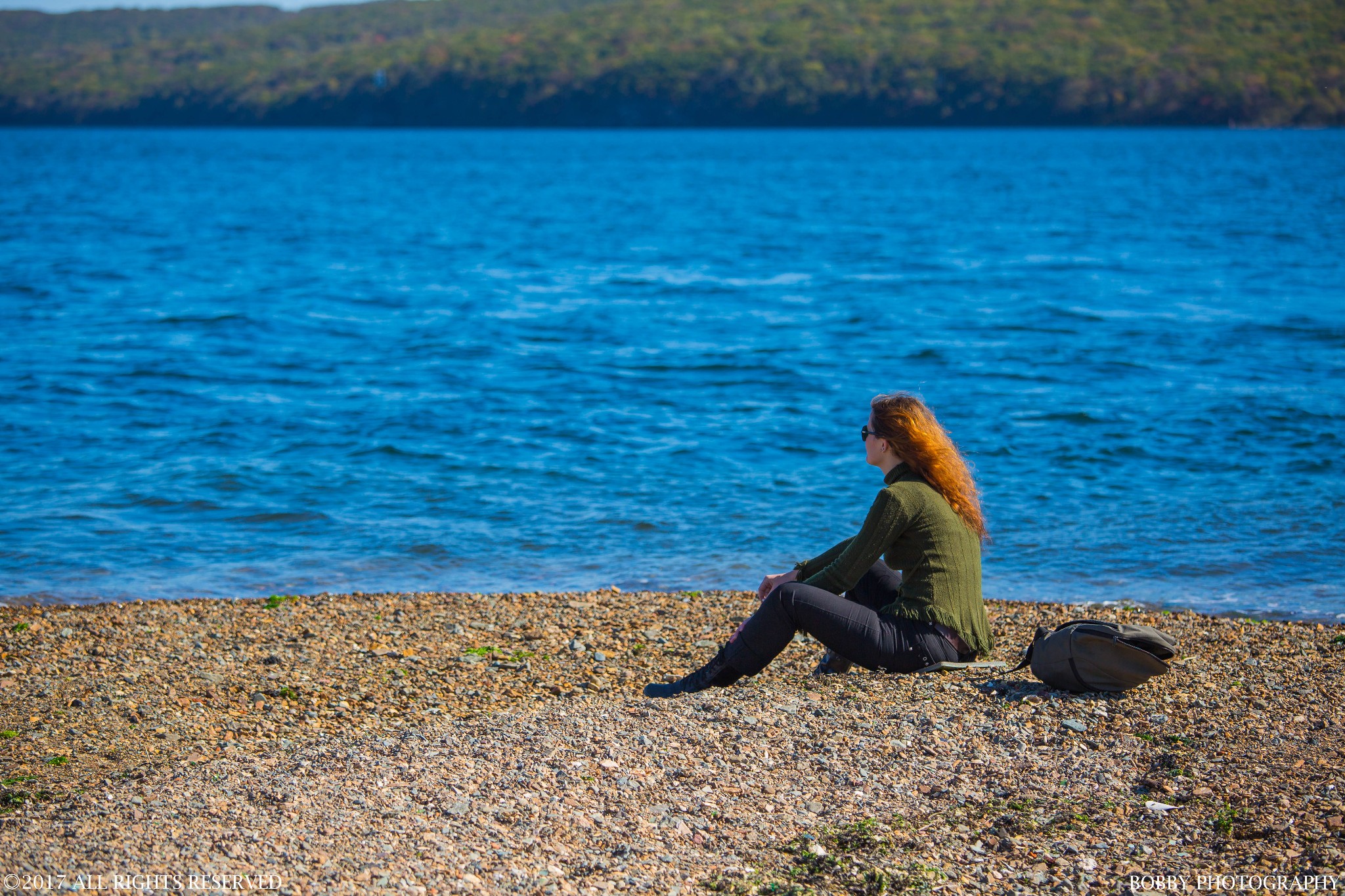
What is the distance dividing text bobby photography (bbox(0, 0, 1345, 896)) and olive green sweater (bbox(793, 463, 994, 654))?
2 centimetres

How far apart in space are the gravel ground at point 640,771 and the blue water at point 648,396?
2.91 m

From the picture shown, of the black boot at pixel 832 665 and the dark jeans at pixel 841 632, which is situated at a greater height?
the dark jeans at pixel 841 632

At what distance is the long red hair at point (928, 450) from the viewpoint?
254 inches

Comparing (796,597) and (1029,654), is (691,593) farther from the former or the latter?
(1029,654)

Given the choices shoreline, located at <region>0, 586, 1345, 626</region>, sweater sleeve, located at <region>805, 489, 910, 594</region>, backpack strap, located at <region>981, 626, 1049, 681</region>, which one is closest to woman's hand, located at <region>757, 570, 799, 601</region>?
sweater sleeve, located at <region>805, 489, 910, 594</region>

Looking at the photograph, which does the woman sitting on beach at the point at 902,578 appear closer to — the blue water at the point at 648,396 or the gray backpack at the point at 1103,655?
the gray backpack at the point at 1103,655

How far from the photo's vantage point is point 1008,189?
208ft

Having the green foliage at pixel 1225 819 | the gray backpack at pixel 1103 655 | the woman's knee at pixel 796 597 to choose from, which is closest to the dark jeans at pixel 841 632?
the woman's knee at pixel 796 597

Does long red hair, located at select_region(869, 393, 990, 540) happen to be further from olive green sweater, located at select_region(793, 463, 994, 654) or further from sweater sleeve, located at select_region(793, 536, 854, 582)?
sweater sleeve, located at select_region(793, 536, 854, 582)

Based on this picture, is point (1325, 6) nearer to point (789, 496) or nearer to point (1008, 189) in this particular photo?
point (1008, 189)

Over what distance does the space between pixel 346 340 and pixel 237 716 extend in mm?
17409

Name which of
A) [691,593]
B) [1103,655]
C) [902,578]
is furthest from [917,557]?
[691,593]

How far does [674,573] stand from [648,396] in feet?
27.3

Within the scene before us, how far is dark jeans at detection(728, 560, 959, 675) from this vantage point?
21.0 feet
